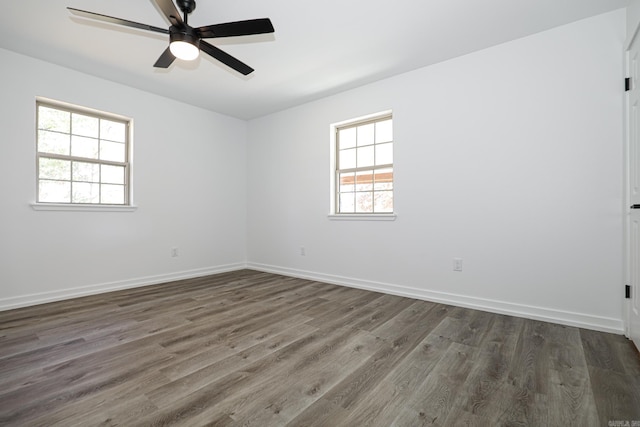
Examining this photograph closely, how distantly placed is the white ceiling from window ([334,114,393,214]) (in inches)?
24.0

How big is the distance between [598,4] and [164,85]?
4.51 metres

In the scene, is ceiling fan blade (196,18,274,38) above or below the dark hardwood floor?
above

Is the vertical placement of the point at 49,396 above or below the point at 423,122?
below

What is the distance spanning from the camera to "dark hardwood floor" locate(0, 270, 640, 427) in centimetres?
136

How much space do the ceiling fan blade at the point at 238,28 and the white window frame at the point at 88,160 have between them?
2.42 m

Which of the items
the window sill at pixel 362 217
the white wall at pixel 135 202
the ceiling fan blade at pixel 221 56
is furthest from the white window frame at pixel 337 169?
the white wall at pixel 135 202

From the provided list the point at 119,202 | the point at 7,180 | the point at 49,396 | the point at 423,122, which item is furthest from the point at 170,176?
the point at 423,122

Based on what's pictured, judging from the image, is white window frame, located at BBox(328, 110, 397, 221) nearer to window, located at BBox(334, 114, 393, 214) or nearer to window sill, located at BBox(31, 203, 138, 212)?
window, located at BBox(334, 114, 393, 214)

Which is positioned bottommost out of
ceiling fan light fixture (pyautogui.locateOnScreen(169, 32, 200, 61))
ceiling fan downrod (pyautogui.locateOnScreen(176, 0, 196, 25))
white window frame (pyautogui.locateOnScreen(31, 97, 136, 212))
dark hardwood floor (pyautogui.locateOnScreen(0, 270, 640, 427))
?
dark hardwood floor (pyautogui.locateOnScreen(0, 270, 640, 427))

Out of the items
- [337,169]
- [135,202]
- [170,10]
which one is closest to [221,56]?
[170,10]

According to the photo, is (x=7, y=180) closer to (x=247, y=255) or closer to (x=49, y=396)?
(x=49, y=396)

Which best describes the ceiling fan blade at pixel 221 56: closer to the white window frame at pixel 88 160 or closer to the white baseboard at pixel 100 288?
the white window frame at pixel 88 160

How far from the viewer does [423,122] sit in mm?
3285

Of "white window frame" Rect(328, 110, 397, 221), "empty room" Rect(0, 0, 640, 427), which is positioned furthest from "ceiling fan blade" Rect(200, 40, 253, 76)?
"white window frame" Rect(328, 110, 397, 221)
